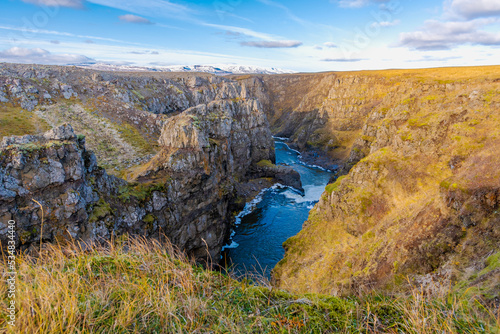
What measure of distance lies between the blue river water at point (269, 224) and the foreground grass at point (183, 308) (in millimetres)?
21811

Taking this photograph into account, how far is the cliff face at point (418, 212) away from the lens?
12891mm

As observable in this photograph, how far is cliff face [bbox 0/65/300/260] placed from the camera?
18.6 meters

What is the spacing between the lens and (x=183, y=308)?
425 centimetres

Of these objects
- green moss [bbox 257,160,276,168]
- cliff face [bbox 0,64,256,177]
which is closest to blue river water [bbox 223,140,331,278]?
green moss [bbox 257,160,276,168]

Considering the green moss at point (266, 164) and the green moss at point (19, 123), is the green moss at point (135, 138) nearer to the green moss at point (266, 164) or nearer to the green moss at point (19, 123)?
the green moss at point (19, 123)

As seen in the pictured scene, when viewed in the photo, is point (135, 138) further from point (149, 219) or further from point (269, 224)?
point (269, 224)

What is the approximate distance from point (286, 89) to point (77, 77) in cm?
12980

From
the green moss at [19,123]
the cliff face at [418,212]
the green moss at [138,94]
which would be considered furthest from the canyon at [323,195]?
the green moss at [138,94]

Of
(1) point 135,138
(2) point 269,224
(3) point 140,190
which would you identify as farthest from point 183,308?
(2) point 269,224

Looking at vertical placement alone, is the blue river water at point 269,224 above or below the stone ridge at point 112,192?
below

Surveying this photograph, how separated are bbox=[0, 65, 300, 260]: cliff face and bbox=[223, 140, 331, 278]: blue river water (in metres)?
3.77

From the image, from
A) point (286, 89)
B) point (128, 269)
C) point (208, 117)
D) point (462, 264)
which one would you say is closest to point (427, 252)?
point (462, 264)

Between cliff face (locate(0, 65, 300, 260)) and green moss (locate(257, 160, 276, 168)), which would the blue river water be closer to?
cliff face (locate(0, 65, 300, 260))

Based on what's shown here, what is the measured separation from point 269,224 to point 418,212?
31.0 m
